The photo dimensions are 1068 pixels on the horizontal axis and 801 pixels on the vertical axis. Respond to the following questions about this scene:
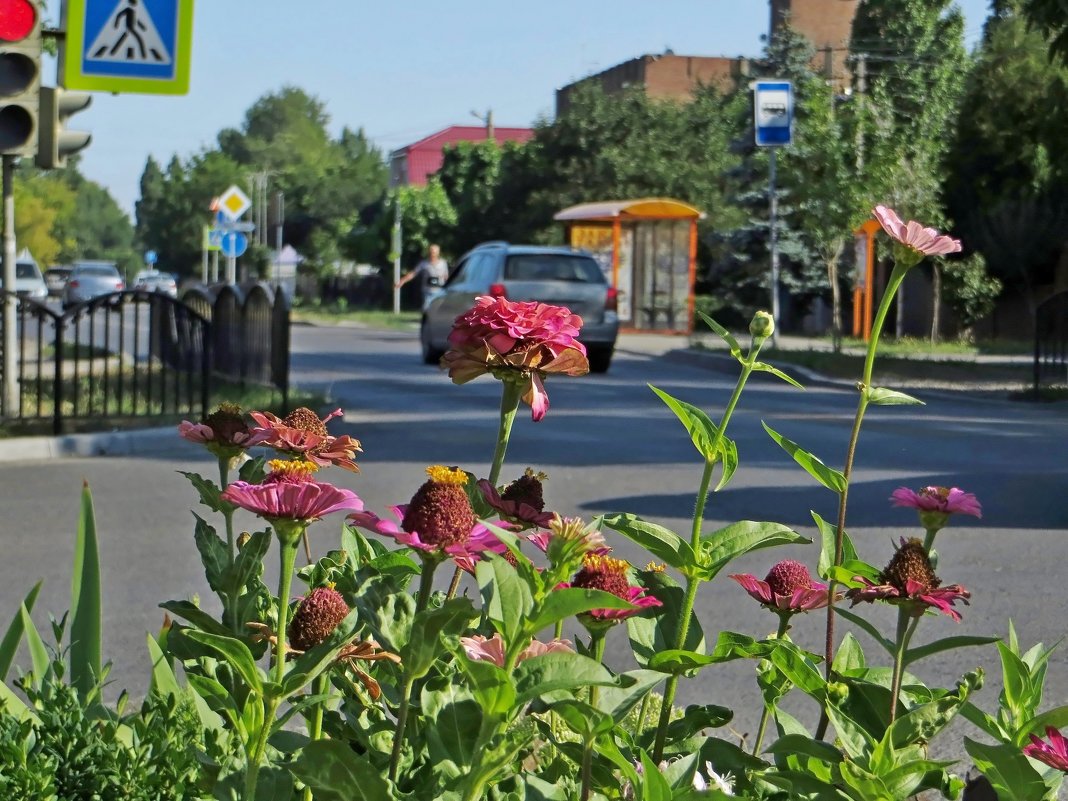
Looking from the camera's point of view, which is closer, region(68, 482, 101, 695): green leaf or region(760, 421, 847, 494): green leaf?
region(760, 421, 847, 494): green leaf

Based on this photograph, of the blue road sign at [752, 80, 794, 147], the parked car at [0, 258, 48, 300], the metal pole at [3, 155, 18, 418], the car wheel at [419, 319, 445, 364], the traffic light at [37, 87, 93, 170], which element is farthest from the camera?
the parked car at [0, 258, 48, 300]

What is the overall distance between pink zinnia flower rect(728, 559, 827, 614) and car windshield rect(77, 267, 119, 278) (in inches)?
2597

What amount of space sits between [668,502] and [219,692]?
769 centimetres

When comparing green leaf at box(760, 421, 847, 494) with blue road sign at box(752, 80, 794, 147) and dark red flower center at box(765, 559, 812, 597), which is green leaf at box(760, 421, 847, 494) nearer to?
dark red flower center at box(765, 559, 812, 597)

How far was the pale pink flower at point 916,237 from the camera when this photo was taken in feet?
6.58

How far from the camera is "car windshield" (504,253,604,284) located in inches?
830

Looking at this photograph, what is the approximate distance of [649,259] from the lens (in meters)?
34.3

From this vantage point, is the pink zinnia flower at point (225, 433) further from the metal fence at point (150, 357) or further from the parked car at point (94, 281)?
the parked car at point (94, 281)

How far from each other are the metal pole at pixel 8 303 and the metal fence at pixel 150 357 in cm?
5

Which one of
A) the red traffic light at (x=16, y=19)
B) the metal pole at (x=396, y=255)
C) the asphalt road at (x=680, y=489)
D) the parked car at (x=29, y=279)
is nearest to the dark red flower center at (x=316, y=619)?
the asphalt road at (x=680, y=489)

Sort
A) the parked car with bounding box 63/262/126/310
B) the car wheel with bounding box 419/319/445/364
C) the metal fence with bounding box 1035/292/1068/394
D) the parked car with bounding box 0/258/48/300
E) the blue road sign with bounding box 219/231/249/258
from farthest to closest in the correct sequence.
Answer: the parked car with bounding box 63/262/126/310 < the parked car with bounding box 0/258/48/300 < the blue road sign with bounding box 219/231/249/258 < the car wheel with bounding box 419/319/445/364 < the metal fence with bounding box 1035/292/1068/394

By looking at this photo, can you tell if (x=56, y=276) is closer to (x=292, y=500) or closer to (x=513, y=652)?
(x=292, y=500)

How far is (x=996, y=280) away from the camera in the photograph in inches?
1358

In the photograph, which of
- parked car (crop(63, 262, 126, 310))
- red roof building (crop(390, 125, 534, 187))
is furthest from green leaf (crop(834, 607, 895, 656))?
red roof building (crop(390, 125, 534, 187))
